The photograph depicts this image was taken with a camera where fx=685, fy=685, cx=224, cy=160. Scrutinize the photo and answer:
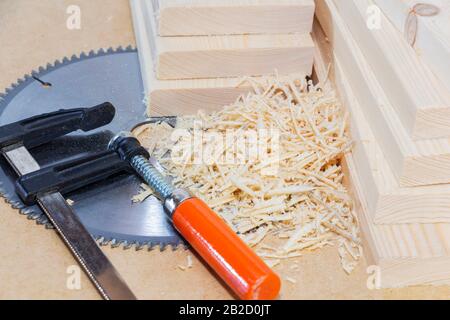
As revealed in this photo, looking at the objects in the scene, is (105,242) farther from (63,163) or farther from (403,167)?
(403,167)

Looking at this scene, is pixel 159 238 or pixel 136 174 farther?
pixel 136 174

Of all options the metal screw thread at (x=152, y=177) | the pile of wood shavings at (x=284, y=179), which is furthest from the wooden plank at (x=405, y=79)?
the metal screw thread at (x=152, y=177)

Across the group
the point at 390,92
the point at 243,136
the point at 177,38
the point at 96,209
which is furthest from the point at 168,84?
the point at 390,92

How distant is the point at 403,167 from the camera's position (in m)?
0.99

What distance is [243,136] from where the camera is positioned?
1164 mm

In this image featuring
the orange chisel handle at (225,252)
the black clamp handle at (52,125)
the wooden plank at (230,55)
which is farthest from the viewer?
the wooden plank at (230,55)

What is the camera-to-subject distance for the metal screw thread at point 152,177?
105cm

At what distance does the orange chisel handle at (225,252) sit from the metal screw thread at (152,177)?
5 cm

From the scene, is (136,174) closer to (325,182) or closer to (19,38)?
(325,182)

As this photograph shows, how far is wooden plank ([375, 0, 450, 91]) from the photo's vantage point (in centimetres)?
101

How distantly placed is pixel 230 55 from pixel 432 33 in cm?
39

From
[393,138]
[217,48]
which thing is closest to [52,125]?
[217,48]

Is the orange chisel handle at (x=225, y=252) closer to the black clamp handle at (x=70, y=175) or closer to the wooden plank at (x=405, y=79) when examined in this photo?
the black clamp handle at (x=70, y=175)

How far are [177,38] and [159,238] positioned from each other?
1.35 ft
